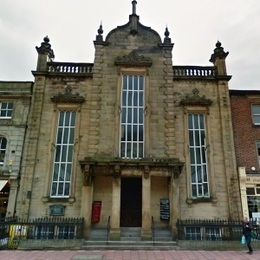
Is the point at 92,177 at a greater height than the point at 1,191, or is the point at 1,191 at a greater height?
the point at 92,177

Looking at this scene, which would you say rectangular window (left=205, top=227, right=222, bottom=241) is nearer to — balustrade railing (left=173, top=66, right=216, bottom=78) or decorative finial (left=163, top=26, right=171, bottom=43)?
balustrade railing (left=173, top=66, right=216, bottom=78)

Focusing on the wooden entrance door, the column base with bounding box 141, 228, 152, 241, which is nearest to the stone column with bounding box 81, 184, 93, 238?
the wooden entrance door

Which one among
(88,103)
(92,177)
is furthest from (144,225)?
(88,103)

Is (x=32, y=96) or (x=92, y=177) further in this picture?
(x=32, y=96)

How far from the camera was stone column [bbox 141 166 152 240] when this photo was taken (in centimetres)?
1263

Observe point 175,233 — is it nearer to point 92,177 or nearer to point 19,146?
point 92,177

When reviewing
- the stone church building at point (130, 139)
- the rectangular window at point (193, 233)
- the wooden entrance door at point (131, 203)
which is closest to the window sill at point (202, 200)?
the stone church building at point (130, 139)

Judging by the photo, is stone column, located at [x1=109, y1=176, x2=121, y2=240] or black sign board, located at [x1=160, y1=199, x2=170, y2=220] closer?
stone column, located at [x1=109, y1=176, x2=121, y2=240]

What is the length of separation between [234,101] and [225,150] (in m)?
4.17

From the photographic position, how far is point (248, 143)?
16172 millimetres

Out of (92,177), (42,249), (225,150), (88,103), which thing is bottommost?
(42,249)

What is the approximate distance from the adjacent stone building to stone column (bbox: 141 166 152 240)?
7.83 m

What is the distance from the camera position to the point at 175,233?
1256cm

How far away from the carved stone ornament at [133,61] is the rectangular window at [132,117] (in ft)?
2.79
